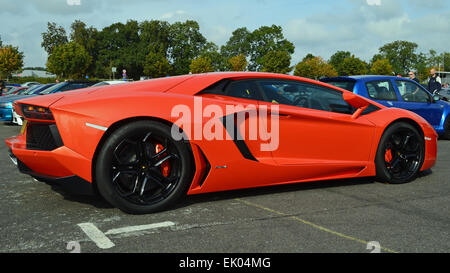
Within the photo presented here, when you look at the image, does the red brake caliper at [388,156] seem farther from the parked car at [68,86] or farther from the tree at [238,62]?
the tree at [238,62]

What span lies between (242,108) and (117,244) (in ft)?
5.28

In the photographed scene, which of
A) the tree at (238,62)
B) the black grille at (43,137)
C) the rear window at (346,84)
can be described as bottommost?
the black grille at (43,137)

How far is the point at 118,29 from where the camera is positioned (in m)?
95.8

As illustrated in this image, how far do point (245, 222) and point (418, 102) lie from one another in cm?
622

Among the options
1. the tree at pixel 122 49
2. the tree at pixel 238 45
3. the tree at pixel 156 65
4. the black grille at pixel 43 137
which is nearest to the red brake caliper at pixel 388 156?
the black grille at pixel 43 137

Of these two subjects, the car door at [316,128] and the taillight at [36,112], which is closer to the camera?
the taillight at [36,112]

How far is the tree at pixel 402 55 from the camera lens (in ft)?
413

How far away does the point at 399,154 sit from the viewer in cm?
474

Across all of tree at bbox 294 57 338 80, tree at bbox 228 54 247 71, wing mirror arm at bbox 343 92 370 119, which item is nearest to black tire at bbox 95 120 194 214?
wing mirror arm at bbox 343 92 370 119

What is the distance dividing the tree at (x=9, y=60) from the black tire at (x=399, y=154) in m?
65.2

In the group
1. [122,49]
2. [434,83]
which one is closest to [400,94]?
[434,83]

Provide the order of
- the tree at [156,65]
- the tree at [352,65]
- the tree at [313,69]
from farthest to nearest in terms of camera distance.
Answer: the tree at [352,65] → the tree at [313,69] → the tree at [156,65]

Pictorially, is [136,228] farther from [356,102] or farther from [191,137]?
[356,102]
